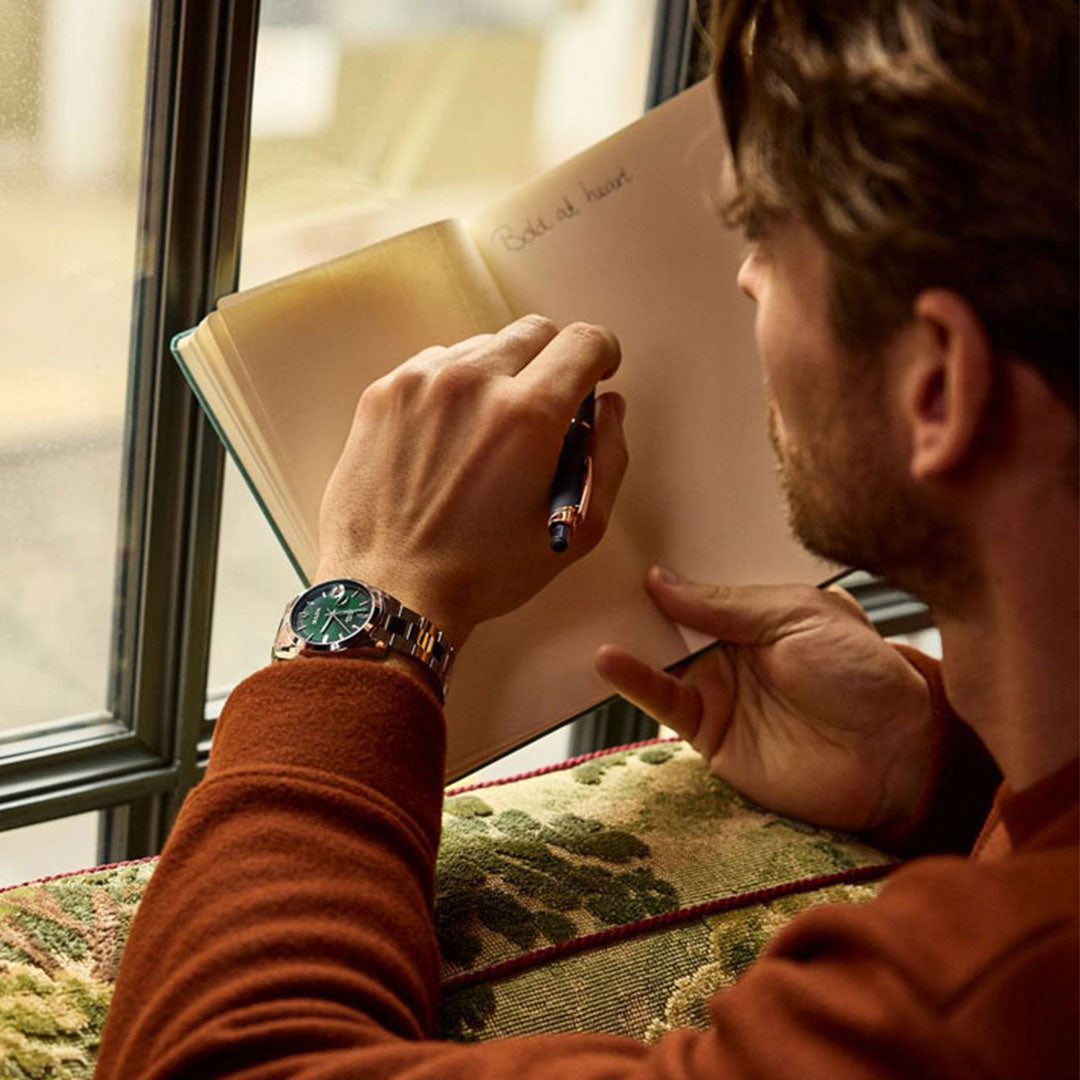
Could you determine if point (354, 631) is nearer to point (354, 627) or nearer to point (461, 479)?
point (354, 627)

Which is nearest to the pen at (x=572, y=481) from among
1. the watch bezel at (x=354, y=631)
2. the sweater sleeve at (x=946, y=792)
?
the watch bezel at (x=354, y=631)

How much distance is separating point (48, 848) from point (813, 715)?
0.68m

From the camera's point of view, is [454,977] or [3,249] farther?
[3,249]

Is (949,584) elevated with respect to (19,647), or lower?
elevated

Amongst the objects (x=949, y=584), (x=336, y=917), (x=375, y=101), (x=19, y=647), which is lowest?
(x=19, y=647)

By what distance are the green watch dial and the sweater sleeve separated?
447 mm

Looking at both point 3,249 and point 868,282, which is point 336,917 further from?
point 3,249

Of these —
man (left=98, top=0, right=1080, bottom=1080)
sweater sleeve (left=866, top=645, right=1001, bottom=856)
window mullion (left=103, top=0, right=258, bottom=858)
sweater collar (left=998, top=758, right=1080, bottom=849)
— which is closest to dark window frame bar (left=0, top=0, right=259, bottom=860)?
window mullion (left=103, top=0, right=258, bottom=858)

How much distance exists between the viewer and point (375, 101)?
1.20 meters

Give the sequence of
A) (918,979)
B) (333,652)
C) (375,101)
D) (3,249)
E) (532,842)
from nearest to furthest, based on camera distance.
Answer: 1. (918,979)
2. (333,652)
3. (532,842)
4. (3,249)
5. (375,101)

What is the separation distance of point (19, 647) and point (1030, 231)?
0.86 m

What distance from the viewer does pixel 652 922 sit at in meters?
0.91

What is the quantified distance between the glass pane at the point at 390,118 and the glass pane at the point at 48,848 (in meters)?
0.18

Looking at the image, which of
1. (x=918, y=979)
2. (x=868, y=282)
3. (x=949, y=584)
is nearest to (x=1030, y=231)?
(x=868, y=282)
